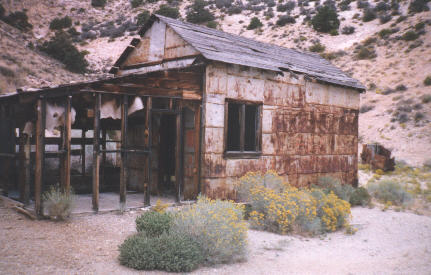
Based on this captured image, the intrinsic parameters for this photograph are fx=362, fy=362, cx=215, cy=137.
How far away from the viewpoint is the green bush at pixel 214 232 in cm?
577

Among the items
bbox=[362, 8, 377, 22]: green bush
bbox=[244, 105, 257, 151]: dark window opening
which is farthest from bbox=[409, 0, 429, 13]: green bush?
bbox=[244, 105, 257, 151]: dark window opening

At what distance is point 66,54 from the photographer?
104 feet

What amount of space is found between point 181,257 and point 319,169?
7.62 meters

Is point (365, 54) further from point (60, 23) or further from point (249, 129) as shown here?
point (60, 23)

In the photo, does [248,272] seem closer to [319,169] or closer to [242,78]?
[242,78]

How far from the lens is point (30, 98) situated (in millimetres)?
7535

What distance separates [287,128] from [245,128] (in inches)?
54.4

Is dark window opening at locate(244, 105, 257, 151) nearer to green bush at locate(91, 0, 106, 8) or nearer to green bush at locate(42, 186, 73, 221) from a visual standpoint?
green bush at locate(42, 186, 73, 221)

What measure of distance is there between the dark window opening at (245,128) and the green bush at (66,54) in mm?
25300

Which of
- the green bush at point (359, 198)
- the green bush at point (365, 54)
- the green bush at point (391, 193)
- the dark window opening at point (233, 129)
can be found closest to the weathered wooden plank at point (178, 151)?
the dark window opening at point (233, 129)

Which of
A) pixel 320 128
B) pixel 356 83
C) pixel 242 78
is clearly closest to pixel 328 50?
pixel 356 83

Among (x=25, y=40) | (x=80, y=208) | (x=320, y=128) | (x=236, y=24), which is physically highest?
(x=236, y=24)

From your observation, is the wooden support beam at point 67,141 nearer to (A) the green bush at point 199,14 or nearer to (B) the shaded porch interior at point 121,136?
(B) the shaded porch interior at point 121,136

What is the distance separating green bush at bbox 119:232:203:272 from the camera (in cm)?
519
